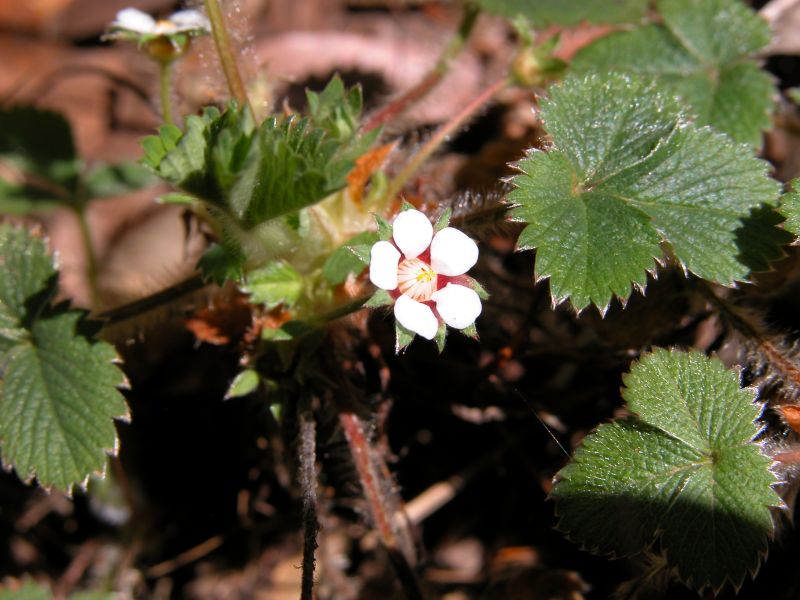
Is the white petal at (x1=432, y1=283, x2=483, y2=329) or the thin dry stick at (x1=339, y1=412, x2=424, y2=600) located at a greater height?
the white petal at (x1=432, y1=283, x2=483, y2=329)

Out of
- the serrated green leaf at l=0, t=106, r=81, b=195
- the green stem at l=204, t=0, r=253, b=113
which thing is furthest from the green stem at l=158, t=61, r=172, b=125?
the serrated green leaf at l=0, t=106, r=81, b=195

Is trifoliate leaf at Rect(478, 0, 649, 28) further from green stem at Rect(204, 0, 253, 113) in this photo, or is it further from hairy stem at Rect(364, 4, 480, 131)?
green stem at Rect(204, 0, 253, 113)

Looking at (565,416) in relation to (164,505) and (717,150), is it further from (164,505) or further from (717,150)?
(164,505)

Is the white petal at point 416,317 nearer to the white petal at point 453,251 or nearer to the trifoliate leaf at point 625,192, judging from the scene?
the white petal at point 453,251

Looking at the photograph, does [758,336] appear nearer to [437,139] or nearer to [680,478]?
[680,478]

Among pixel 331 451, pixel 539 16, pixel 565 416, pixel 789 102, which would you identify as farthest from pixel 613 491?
pixel 789 102

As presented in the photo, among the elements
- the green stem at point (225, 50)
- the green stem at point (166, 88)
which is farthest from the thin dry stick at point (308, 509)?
the green stem at point (166, 88)
